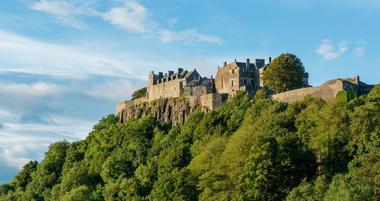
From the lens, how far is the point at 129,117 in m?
105

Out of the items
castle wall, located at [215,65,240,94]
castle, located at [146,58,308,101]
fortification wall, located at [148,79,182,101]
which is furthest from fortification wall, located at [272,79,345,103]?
fortification wall, located at [148,79,182,101]

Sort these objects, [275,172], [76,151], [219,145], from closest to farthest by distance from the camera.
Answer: [275,172]
[219,145]
[76,151]

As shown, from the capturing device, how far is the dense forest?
6253 cm

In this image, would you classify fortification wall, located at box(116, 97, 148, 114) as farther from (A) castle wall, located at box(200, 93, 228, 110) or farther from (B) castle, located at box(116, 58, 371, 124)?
(A) castle wall, located at box(200, 93, 228, 110)

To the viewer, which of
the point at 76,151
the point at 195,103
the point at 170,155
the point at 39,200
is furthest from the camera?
the point at 76,151

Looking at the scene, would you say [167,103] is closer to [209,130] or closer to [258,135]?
[209,130]

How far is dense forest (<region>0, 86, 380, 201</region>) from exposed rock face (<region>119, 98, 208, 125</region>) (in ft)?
5.27

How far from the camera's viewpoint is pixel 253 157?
2579 inches

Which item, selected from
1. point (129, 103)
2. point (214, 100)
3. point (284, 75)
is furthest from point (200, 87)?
point (129, 103)

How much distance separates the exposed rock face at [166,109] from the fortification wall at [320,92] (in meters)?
13.1

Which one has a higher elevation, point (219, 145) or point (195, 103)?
point (195, 103)

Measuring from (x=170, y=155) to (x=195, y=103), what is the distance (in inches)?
466

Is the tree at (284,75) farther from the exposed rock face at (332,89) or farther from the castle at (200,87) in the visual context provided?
the exposed rock face at (332,89)

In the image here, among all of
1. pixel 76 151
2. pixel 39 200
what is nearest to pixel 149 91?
pixel 76 151
